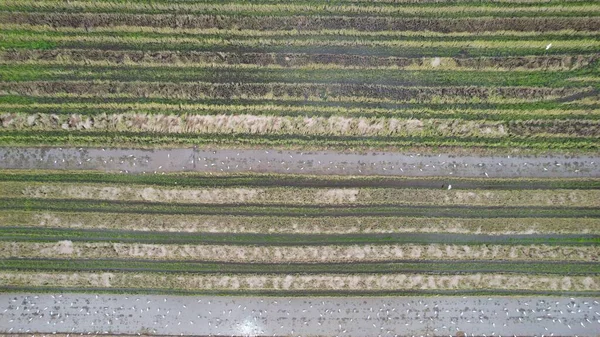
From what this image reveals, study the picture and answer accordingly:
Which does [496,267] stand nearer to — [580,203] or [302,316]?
[580,203]

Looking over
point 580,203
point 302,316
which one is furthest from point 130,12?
point 580,203

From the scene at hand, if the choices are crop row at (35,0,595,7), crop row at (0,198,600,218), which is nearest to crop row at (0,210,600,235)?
crop row at (0,198,600,218)

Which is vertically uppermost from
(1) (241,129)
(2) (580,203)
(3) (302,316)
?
(1) (241,129)

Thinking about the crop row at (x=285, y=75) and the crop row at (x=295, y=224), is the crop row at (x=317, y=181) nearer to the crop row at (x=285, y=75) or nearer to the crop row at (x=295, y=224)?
the crop row at (x=295, y=224)

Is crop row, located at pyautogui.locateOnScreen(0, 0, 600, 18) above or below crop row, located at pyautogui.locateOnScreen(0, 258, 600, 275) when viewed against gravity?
above

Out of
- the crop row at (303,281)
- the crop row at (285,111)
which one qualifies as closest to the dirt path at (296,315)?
the crop row at (303,281)

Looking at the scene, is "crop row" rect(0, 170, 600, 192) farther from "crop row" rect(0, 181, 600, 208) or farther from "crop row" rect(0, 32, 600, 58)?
"crop row" rect(0, 32, 600, 58)

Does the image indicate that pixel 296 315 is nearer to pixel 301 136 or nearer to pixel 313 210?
pixel 313 210
